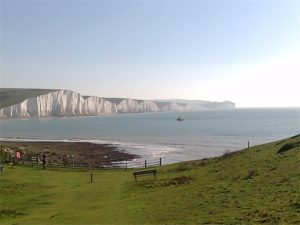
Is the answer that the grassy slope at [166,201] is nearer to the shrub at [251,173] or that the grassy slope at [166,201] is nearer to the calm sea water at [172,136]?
the shrub at [251,173]

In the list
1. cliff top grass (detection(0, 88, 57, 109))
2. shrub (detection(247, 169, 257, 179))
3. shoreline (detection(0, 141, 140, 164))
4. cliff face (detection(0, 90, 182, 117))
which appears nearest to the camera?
shrub (detection(247, 169, 257, 179))

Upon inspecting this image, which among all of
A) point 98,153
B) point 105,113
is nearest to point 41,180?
point 98,153

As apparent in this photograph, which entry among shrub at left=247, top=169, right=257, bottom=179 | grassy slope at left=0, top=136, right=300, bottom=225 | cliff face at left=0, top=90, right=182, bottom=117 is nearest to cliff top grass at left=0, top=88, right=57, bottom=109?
cliff face at left=0, top=90, right=182, bottom=117

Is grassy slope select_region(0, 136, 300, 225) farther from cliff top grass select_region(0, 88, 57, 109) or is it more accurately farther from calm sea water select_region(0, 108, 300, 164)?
cliff top grass select_region(0, 88, 57, 109)

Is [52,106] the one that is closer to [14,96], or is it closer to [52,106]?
[52,106]

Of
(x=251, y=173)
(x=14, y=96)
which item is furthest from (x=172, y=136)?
(x=14, y=96)

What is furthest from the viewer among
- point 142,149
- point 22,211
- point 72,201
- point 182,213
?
point 142,149

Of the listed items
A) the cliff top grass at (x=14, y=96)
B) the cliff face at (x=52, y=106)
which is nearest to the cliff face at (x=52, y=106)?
the cliff face at (x=52, y=106)

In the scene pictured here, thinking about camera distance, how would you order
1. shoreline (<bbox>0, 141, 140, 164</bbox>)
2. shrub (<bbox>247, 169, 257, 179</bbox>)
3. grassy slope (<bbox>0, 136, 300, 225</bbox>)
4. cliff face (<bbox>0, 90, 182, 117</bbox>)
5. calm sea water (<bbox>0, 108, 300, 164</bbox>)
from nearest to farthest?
grassy slope (<bbox>0, 136, 300, 225</bbox>)
shrub (<bbox>247, 169, 257, 179</bbox>)
shoreline (<bbox>0, 141, 140, 164</bbox>)
calm sea water (<bbox>0, 108, 300, 164</bbox>)
cliff face (<bbox>0, 90, 182, 117</bbox>)

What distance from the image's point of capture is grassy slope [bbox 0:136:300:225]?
7.43m

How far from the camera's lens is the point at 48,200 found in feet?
42.8

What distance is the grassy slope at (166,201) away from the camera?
24.4 feet

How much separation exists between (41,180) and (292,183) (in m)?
14.2

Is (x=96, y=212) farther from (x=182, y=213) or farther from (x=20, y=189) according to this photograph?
(x=20, y=189)
